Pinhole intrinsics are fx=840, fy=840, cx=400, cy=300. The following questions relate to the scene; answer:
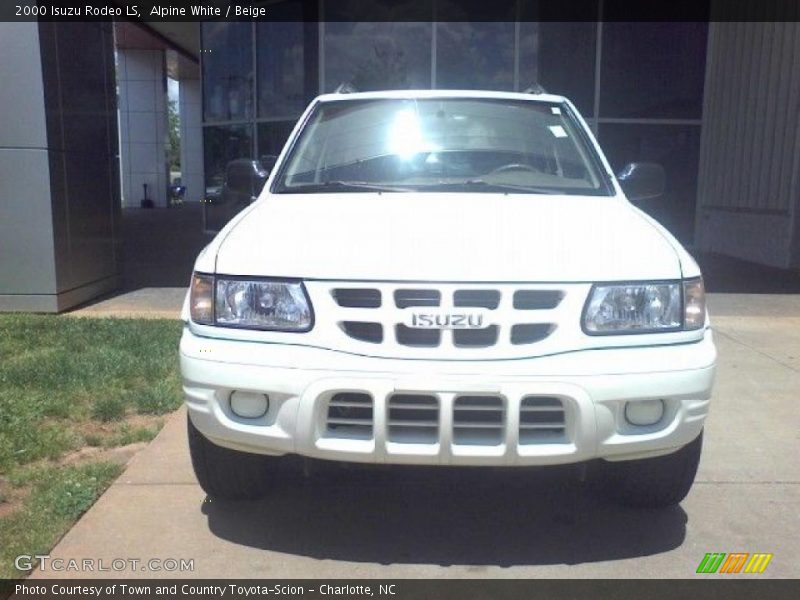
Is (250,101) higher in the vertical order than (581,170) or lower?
higher

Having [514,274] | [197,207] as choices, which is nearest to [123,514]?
[514,274]

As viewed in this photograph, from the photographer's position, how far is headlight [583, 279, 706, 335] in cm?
297

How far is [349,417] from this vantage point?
2.93 meters

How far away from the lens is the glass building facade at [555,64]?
486 inches

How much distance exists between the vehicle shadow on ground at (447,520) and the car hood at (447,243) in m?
1.10

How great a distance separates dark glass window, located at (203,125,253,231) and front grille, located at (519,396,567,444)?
1150 centimetres

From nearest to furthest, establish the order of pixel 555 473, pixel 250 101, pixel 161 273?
pixel 555 473 → pixel 161 273 → pixel 250 101

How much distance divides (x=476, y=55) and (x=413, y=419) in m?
10.4

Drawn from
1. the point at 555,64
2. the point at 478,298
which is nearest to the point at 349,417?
the point at 478,298

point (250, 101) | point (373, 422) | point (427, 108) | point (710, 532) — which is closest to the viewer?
point (373, 422)

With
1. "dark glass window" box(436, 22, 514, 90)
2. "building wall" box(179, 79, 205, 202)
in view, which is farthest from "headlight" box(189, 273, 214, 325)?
"building wall" box(179, 79, 205, 202)

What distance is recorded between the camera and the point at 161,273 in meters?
10.2

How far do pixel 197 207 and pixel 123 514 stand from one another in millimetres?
22680

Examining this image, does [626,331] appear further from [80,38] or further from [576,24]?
[576,24]
